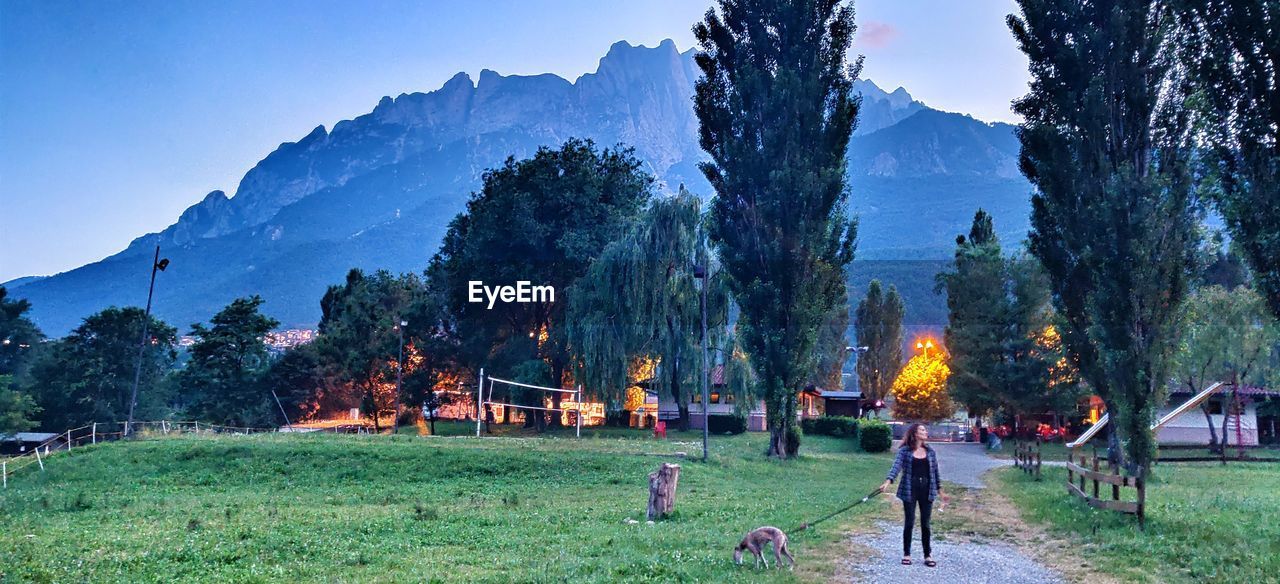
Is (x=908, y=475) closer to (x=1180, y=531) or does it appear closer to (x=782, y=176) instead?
(x=1180, y=531)

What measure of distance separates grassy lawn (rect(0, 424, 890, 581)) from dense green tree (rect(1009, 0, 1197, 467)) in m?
7.52

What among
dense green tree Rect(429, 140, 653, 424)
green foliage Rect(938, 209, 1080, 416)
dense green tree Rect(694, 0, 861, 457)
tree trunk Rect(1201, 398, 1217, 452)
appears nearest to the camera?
dense green tree Rect(694, 0, 861, 457)

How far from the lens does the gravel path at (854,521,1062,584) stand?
9.90 m

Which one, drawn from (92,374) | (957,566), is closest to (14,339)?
(92,374)

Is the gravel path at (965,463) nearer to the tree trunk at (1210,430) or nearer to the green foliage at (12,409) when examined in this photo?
the tree trunk at (1210,430)

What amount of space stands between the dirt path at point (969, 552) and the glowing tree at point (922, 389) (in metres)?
42.3

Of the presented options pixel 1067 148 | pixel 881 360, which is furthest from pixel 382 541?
pixel 881 360

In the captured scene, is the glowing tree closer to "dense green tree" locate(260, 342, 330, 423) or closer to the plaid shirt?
"dense green tree" locate(260, 342, 330, 423)

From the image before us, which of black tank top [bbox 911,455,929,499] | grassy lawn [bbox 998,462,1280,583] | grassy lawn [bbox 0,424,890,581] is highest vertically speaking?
black tank top [bbox 911,455,929,499]

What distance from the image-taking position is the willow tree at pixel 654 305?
1585 inches

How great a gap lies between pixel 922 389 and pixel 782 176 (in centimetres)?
3543

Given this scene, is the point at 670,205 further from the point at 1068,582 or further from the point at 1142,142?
the point at 1068,582

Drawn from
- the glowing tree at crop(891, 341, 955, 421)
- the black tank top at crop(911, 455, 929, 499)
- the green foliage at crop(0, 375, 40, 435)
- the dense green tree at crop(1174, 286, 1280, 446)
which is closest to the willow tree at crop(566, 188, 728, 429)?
the glowing tree at crop(891, 341, 955, 421)

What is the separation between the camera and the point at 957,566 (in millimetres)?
10602
